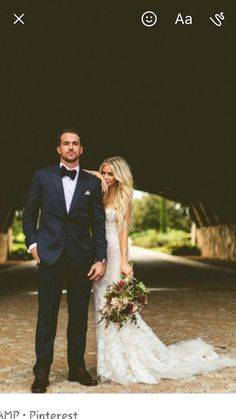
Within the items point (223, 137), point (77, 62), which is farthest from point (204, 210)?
point (77, 62)

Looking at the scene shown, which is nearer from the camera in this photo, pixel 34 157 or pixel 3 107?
pixel 3 107

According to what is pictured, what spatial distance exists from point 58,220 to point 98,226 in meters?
0.39

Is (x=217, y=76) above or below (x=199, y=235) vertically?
above

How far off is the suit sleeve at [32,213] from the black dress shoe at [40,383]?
46.2 inches

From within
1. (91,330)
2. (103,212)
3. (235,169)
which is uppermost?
(235,169)

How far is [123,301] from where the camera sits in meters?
5.70

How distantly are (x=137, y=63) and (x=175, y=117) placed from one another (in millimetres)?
5309

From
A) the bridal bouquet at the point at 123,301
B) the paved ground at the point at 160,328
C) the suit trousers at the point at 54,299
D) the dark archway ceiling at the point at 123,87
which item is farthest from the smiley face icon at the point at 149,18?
the paved ground at the point at 160,328

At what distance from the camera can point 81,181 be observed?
556 centimetres

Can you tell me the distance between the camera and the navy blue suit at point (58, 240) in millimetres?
5449

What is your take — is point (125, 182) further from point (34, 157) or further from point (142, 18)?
point (34, 157)

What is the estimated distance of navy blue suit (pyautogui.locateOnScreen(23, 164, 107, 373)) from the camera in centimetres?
545

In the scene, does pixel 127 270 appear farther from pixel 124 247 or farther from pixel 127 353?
pixel 127 353

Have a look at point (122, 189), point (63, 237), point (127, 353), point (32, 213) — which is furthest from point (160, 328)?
point (32, 213)
